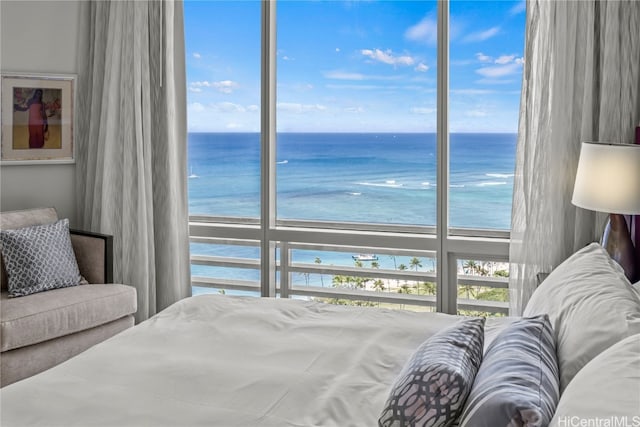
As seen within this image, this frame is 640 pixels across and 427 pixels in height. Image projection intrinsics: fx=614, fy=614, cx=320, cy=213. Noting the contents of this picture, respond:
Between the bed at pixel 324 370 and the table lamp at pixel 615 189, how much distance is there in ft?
1.85

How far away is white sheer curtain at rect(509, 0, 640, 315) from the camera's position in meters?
3.16

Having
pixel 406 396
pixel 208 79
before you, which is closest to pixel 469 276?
pixel 208 79

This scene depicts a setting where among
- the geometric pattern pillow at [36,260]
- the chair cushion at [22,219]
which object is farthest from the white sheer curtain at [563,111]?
the chair cushion at [22,219]

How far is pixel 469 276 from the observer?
3816 millimetres

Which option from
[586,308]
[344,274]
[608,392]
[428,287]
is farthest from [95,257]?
[608,392]

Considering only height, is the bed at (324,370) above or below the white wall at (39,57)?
below

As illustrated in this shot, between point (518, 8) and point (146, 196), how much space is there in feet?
8.73

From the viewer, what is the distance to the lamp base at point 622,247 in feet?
8.74

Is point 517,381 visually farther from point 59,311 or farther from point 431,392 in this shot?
point 59,311

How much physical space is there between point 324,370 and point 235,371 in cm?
26

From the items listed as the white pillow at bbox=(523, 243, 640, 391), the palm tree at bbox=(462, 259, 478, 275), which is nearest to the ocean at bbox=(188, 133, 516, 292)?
the palm tree at bbox=(462, 259, 478, 275)

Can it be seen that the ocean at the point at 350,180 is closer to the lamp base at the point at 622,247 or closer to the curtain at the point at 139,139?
the curtain at the point at 139,139

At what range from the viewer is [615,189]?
102 inches

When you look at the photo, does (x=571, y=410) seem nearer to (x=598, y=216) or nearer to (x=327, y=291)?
(x=598, y=216)
